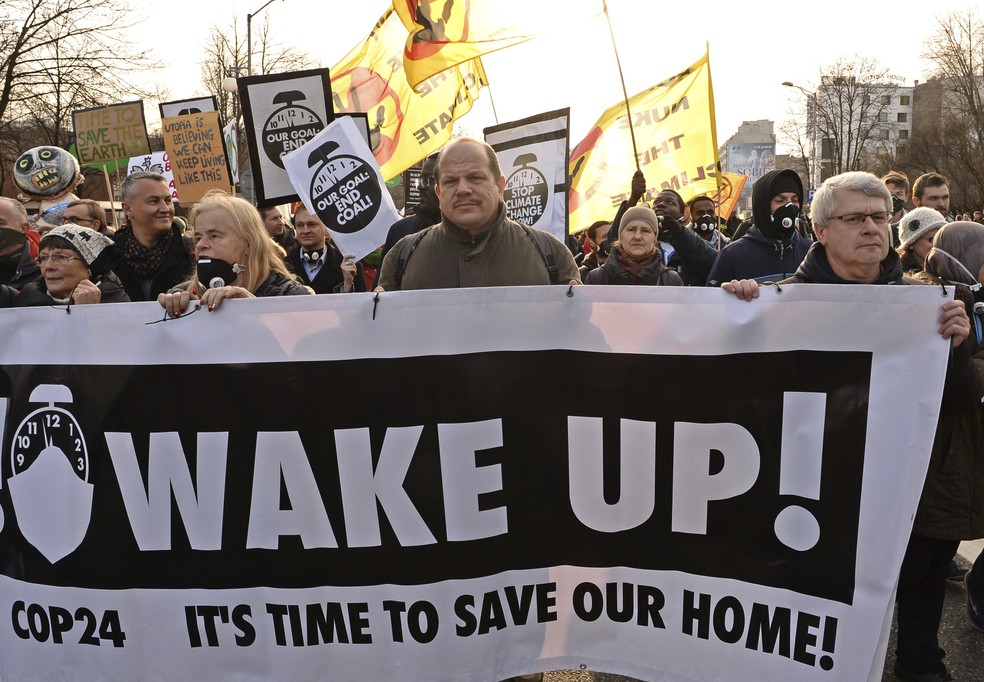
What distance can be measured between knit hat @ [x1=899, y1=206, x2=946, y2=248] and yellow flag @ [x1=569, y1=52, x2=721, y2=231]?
2.98m

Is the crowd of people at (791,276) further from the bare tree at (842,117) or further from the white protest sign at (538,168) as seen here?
the bare tree at (842,117)

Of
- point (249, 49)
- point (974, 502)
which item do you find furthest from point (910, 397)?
point (249, 49)

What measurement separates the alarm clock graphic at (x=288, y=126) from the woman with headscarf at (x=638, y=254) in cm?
230

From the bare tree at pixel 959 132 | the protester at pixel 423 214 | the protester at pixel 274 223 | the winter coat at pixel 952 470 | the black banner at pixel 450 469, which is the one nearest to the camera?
the black banner at pixel 450 469

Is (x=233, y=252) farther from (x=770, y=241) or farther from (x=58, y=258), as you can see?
(x=770, y=241)

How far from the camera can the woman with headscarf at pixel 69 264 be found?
3.45 meters

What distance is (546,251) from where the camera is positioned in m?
3.13

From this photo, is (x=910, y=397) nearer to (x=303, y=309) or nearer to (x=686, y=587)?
(x=686, y=587)

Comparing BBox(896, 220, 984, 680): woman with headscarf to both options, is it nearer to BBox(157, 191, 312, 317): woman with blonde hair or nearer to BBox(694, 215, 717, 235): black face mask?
BBox(157, 191, 312, 317): woman with blonde hair

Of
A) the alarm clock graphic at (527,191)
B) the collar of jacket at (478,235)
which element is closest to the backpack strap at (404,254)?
the collar of jacket at (478,235)

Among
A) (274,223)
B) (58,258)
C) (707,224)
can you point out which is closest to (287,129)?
(274,223)

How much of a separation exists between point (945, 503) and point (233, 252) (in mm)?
2651

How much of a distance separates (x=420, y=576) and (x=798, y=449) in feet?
3.96

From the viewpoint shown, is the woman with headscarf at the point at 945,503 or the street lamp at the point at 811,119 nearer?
the woman with headscarf at the point at 945,503
